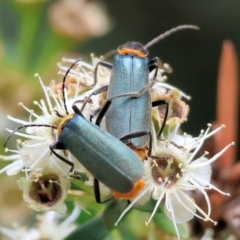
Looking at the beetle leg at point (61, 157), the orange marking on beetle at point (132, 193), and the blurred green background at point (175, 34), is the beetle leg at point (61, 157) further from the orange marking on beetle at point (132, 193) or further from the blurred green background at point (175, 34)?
the blurred green background at point (175, 34)

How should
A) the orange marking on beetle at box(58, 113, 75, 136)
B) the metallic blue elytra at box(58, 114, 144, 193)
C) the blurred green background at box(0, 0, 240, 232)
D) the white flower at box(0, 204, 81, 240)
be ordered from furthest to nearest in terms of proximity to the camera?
the blurred green background at box(0, 0, 240, 232)
the white flower at box(0, 204, 81, 240)
the orange marking on beetle at box(58, 113, 75, 136)
the metallic blue elytra at box(58, 114, 144, 193)

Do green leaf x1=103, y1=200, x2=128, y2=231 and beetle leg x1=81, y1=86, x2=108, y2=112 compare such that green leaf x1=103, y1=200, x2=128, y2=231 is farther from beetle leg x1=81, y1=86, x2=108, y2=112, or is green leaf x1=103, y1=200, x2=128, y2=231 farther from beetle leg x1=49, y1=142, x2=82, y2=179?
beetle leg x1=81, y1=86, x2=108, y2=112

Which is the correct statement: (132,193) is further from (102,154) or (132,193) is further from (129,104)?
(129,104)

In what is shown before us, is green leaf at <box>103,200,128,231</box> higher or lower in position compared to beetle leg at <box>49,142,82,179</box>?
lower

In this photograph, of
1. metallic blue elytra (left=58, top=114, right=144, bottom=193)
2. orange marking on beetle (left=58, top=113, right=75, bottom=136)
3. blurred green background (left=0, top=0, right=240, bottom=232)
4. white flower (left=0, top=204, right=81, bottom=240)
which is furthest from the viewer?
blurred green background (left=0, top=0, right=240, bottom=232)

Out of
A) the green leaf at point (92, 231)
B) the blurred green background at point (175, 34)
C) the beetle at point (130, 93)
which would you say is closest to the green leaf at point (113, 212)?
the green leaf at point (92, 231)

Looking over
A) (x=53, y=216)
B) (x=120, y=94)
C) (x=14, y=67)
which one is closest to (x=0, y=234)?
(x=53, y=216)

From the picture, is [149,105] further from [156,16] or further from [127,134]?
[156,16]

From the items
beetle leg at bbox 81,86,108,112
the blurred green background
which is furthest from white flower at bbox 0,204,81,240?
the blurred green background
